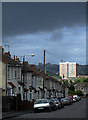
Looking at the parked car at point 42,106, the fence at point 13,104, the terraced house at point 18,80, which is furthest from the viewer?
the terraced house at point 18,80

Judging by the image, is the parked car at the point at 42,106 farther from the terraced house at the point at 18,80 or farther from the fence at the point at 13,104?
the terraced house at the point at 18,80

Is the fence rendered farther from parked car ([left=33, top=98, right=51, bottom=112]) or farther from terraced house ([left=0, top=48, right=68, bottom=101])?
parked car ([left=33, top=98, right=51, bottom=112])

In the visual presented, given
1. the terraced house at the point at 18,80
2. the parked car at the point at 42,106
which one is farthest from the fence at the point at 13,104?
the parked car at the point at 42,106

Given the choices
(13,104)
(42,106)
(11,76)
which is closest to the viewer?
(42,106)

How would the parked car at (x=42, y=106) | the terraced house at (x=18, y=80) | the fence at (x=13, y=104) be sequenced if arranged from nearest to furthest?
1. the parked car at (x=42, y=106)
2. the fence at (x=13, y=104)
3. the terraced house at (x=18, y=80)

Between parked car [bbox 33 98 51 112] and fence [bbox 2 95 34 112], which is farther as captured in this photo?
fence [bbox 2 95 34 112]

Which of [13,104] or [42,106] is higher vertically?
[42,106]

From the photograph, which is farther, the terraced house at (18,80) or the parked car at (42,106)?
the terraced house at (18,80)

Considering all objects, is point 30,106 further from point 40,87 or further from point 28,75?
point 40,87

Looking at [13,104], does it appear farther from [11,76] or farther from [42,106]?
[11,76]

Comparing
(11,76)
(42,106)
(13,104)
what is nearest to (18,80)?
(11,76)

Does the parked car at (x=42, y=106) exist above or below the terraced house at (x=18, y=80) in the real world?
below

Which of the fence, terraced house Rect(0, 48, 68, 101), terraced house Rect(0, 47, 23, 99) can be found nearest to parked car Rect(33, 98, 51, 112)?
the fence

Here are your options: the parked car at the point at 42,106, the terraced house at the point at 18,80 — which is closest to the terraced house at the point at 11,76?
the terraced house at the point at 18,80
